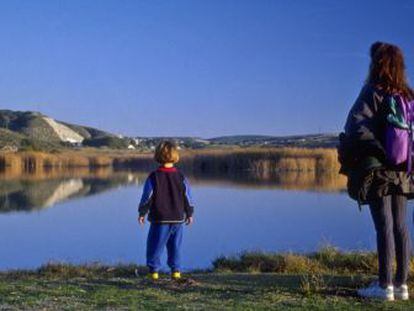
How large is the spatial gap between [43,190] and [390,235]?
25.6 m

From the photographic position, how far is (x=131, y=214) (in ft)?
65.9

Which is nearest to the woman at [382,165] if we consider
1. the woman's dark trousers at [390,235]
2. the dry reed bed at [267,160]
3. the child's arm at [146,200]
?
the woman's dark trousers at [390,235]

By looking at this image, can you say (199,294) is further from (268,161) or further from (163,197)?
(268,161)

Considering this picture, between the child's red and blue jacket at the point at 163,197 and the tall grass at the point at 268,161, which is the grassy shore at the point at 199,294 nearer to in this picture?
the child's red and blue jacket at the point at 163,197

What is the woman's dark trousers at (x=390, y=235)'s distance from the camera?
482 cm

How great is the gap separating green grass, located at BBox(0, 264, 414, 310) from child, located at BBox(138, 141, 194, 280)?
16.9 inches

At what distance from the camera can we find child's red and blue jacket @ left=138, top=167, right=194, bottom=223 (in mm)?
6371

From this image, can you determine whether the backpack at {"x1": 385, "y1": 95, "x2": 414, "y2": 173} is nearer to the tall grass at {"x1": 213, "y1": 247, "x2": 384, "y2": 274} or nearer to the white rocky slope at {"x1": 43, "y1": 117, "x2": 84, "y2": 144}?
the tall grass at {"x1": 213, "y1": 247, "x2": 384, "y2": 274}

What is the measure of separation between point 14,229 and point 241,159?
26.4 m

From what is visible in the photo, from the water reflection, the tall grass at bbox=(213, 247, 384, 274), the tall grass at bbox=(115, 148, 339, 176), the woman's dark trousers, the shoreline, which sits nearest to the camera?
the woman's dark trousers

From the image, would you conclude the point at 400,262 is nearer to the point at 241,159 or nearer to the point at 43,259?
the point at 43,259

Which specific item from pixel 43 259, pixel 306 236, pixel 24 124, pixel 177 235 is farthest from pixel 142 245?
pixel 24 124

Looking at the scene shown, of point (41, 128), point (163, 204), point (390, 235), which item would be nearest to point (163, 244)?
point (163, 204)

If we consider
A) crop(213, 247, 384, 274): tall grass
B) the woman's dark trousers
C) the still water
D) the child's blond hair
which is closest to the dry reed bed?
the still water
